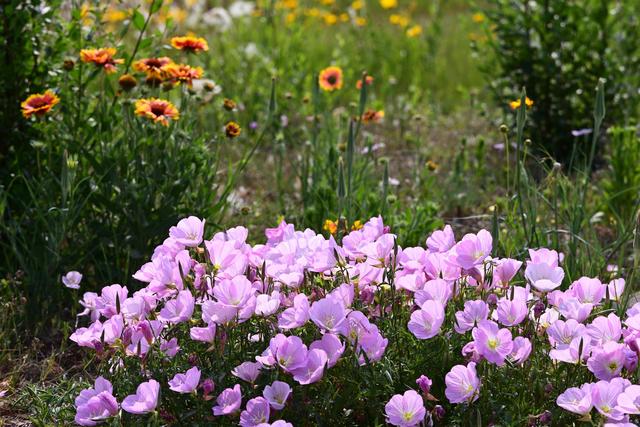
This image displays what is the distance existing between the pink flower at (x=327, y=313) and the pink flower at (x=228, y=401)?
0.80ft

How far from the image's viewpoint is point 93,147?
11.1ft

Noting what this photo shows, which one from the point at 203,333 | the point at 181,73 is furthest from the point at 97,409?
the point at 181,73

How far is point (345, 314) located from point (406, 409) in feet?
0.87

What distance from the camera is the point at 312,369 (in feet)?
6.68

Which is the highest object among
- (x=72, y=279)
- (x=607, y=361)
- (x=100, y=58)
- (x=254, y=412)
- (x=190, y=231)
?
(x=100, y=58)

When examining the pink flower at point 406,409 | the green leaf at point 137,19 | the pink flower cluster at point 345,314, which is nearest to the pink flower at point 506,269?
the pink flower cluster at point 345,314

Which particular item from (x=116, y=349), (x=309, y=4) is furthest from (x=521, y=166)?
(x=309, y=4)

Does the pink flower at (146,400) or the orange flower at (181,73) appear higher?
the orange flower at (181,73)

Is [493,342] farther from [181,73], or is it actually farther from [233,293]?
[181,73]

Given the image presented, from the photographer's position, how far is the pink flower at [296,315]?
2.12 meters

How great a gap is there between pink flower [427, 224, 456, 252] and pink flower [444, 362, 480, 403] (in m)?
0.52

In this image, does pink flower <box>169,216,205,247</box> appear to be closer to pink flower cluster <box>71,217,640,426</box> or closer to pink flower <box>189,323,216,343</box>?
pink flower cluster <box>71,217,640,426</box>

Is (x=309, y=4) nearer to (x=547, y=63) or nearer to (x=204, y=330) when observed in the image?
(x=547, y=63)

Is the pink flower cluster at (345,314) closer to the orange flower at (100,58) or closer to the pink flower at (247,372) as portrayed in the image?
the pink flower at (247,372)
